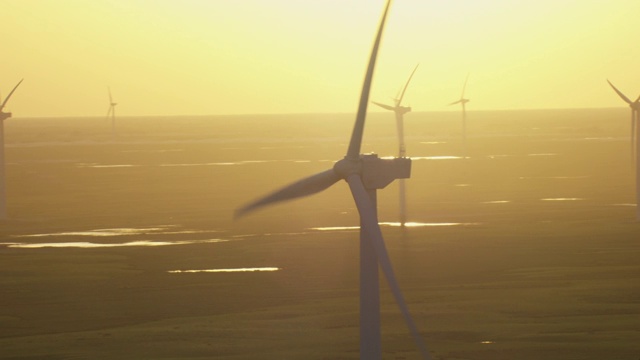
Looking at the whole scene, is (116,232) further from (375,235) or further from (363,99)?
(375,235)

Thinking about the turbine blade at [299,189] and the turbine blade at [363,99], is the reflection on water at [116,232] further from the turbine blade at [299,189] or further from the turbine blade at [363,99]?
the turbine blade at [363,99]

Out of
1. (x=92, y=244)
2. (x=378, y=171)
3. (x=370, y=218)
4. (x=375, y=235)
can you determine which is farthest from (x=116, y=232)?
(x=375, y=235)

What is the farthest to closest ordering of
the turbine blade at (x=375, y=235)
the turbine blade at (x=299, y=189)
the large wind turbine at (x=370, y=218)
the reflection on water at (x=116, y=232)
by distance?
the reflection on water at (x=116, y=232) → the turbine blade at (x=299, y=189) → the large wind turbine at (x=370, y=218) → the turbine blade at (x=375, y=235)

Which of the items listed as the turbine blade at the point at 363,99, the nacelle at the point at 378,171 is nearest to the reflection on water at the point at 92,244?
the turbine blade at the point at 363,99

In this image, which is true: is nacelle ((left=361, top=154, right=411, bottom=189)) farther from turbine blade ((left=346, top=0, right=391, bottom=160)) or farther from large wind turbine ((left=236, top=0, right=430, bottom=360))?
turbine blade ((left=346, top=0, right=391, bottom=160))

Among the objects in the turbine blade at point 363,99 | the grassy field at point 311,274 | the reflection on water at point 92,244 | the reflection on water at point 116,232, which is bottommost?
the grassy field at point 311,274

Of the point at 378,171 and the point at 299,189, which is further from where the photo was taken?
the point at 299,189

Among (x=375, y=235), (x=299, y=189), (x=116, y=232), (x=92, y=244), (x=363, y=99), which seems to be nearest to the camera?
(x=375, y=235)

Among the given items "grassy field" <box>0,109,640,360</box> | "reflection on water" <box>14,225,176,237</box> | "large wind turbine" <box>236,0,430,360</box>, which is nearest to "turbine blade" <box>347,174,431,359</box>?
"large wind turbine" <box>236,0,430,360</box>

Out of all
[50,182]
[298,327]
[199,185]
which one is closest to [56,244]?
[298,327]
